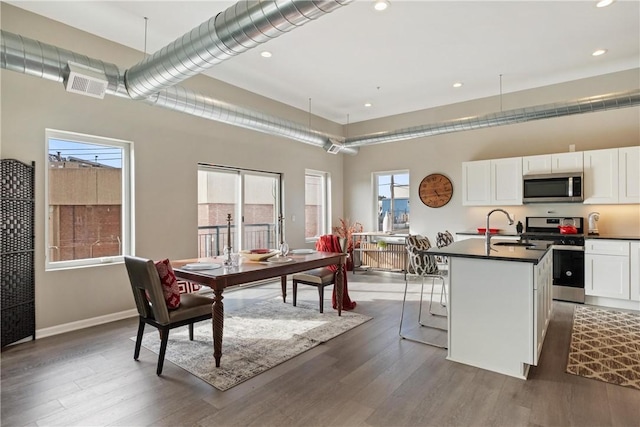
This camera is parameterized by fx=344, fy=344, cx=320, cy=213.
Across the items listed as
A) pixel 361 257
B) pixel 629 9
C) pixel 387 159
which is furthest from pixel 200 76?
pixel 629 9

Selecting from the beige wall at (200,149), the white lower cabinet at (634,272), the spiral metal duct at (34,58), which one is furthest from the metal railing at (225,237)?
the white lower cabinet at (634,272)

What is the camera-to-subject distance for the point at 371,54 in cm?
Answer: 445

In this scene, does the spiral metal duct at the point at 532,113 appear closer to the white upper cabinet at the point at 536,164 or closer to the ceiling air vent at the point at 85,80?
the white upper cabinet at the point at 536,164

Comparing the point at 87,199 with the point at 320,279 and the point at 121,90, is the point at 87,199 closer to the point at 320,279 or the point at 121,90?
the point at 121,90

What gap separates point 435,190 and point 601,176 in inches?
102

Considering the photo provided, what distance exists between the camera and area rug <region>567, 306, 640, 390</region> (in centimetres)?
272

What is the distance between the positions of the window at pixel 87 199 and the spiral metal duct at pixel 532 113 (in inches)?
170

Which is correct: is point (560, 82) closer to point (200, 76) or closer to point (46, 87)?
point (200, 76)

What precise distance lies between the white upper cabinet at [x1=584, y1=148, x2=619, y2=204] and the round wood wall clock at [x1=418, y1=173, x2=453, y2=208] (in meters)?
2.14

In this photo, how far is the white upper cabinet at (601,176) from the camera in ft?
15.7

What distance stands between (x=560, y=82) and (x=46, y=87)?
6.98 m

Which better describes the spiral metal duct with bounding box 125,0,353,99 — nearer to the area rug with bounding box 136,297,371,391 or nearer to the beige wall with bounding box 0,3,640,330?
the beige wall with bounding box 0,3,640,330

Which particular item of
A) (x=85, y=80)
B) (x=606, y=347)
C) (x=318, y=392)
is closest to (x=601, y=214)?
(x=606, y=347)

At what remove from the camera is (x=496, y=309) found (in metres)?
2.81
